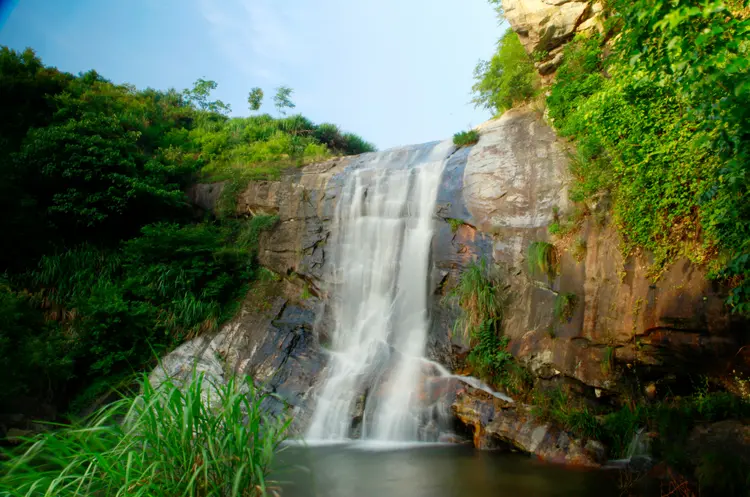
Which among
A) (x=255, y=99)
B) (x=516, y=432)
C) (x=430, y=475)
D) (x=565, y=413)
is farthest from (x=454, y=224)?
(x=255, y=99)

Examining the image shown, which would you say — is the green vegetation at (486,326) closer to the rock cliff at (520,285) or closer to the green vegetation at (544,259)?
the rock cliff at (520,285)

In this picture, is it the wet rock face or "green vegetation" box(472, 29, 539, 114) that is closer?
the wet rock face

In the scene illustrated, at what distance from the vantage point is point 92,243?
12914mm

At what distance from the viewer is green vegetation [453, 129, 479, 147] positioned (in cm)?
1200

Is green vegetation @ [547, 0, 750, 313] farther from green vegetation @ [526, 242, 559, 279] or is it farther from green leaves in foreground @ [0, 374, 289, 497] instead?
green leaves in foreground @ [0, 374, 289, 497]

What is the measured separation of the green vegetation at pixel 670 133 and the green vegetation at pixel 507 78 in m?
2.46

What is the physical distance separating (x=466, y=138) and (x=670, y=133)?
5427mm

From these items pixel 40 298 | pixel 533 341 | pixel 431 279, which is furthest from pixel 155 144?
pixel 533 341

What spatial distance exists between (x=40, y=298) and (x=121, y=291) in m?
1.85

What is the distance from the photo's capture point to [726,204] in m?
6.13

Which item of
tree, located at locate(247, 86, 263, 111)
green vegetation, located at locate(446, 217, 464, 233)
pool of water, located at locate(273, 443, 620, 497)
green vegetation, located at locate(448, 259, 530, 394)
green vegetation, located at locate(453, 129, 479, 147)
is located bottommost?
pool of water, located at locate(273, 443, 620, 497)

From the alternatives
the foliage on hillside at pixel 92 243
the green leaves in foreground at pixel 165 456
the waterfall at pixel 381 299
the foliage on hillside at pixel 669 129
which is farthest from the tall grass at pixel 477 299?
the green leaves in foreground at pixel 165 456

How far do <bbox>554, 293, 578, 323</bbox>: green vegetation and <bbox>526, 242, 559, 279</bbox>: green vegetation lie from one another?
542 mm

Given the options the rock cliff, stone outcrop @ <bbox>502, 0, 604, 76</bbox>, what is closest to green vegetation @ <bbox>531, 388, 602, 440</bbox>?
the rock cliff
